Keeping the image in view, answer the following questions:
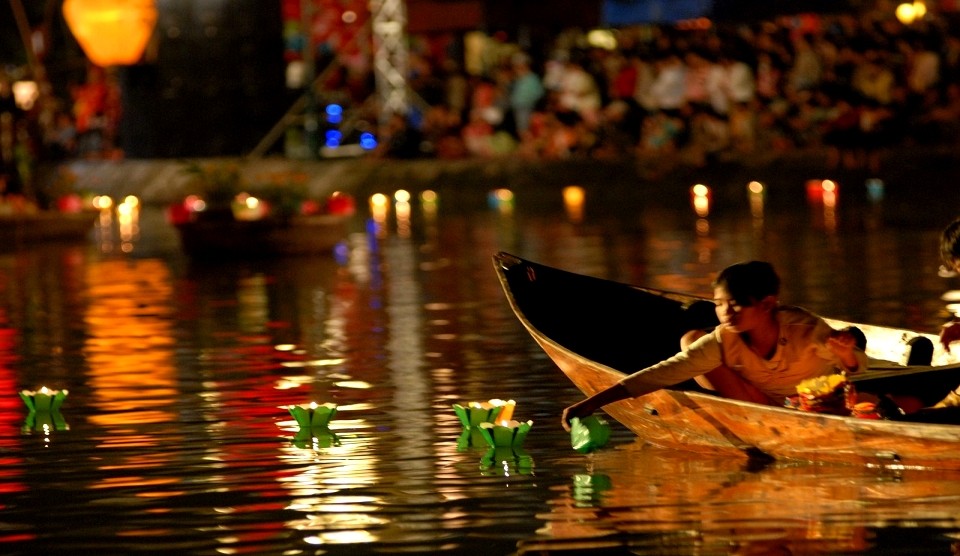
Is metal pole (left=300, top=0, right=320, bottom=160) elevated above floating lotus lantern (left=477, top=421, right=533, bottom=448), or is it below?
above

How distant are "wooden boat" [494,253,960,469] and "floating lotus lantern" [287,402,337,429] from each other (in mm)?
939

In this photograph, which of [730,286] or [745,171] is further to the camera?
[745,171]

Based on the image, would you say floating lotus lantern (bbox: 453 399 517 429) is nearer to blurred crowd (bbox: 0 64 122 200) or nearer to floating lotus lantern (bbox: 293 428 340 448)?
floating lotus lantern (bbox: 293 428 340 448)

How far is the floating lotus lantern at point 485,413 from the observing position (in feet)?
31.0

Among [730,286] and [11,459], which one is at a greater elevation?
[730,286]

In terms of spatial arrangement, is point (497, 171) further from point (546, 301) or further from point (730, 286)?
point (730, 286)

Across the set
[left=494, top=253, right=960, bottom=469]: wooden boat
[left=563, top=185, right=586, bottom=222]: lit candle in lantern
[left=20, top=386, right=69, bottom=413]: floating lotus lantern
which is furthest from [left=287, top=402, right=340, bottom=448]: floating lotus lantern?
[left=563, top=185, right=586, bottom=222]: lit candle in lantern

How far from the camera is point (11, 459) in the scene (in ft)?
30.9

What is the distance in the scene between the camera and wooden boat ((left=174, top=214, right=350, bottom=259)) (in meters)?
20.9

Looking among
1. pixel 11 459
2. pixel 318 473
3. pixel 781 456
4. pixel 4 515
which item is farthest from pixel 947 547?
pixel 11 459

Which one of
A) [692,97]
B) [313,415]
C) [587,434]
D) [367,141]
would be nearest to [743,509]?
[587,434]

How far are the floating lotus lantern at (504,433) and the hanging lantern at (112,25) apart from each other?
19672mm

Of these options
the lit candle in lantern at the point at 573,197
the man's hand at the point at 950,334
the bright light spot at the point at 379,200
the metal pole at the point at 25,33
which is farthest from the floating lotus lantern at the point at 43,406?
the metal pole at the point at 25,33

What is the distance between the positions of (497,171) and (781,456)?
806 inches
